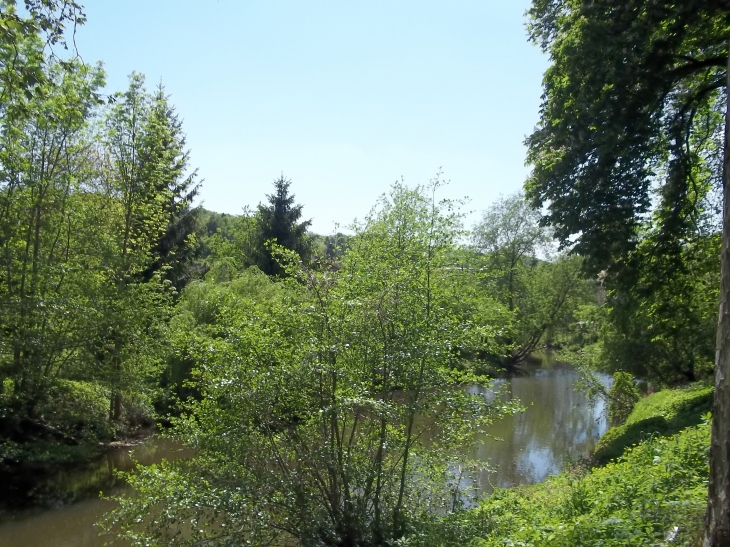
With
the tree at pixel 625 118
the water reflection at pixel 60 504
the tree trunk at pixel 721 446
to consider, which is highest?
the tree at pixel 625 118

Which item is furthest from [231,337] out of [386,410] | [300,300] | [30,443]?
[30,443]

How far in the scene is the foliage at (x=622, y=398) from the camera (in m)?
18.2

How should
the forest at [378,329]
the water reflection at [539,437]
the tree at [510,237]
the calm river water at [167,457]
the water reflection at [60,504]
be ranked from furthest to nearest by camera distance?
1. the tree at [510,237]
2. the water reflection at [539,437]
3. the calm river water at [167,457]
4. the water reflection at [60,504]
5. the forest at [378,329]

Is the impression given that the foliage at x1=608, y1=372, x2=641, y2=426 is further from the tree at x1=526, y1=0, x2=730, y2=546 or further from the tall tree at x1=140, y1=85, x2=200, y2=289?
the tall tree at x1=140, y1=85, x2=200, y2=289

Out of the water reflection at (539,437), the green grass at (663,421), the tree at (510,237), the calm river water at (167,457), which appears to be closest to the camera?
the calm river water at (167,457)

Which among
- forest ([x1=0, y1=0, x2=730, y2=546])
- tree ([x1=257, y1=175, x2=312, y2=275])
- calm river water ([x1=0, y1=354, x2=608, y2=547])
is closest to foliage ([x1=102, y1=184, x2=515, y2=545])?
forest ([x1=0, y1=0, x2=730, y2=546])

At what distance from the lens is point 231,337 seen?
7.69m

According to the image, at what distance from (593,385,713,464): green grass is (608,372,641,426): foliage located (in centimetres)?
352

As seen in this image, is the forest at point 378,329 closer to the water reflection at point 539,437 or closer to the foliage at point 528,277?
the water reflection at point 539,437

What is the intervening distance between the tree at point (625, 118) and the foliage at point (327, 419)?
14.5 ft

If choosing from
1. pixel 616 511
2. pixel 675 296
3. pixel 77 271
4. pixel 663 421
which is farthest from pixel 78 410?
pixel 675 296

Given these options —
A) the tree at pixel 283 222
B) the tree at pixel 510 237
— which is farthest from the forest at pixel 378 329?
the tree at pixel 510 237

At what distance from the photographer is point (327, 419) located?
7.37m

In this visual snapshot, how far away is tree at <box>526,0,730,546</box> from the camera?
31.5ft
